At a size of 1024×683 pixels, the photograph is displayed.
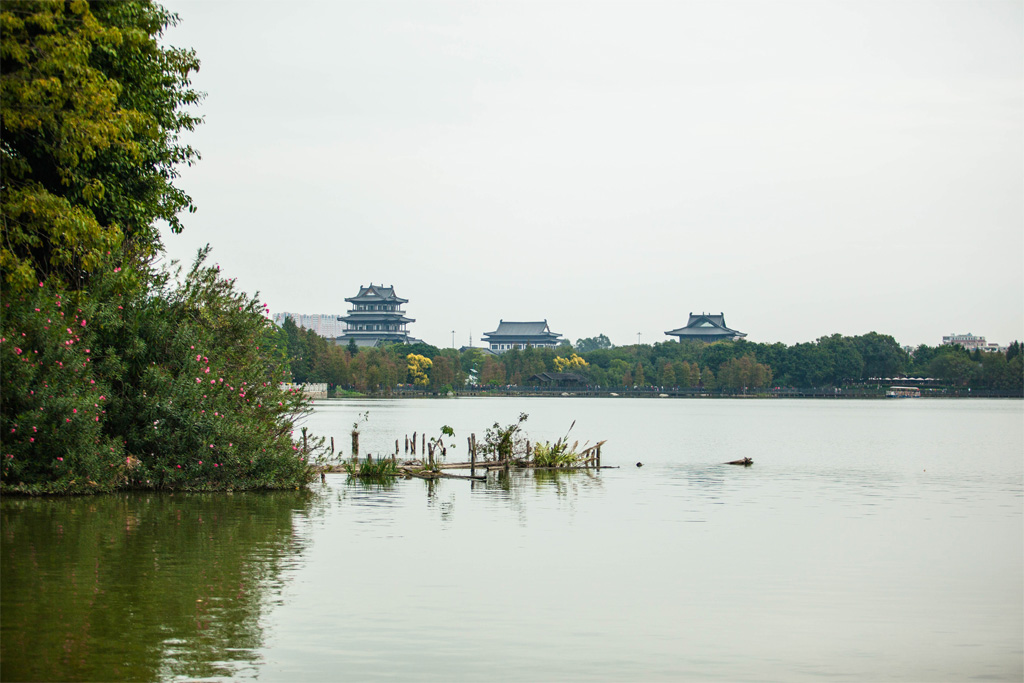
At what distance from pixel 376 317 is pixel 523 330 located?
117 ft

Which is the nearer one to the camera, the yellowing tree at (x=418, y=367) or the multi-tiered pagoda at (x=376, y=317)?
the yellowing tree at (x=418, y=367)

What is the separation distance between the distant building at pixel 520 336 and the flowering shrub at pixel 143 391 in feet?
507

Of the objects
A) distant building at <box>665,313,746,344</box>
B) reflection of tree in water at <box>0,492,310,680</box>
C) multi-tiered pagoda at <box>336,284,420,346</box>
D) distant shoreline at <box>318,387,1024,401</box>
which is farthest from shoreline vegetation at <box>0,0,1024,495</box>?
distant building at <box>665,313,746,344</box>

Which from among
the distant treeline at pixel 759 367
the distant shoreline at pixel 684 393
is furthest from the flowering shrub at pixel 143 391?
the distant shoreline at pixel 684 393

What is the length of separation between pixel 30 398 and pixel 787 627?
42.4 feet

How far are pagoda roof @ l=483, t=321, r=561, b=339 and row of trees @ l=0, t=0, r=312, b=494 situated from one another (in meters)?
154

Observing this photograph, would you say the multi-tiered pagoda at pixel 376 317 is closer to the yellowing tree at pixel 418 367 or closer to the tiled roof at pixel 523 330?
the yellowing tree at pixel 418 367

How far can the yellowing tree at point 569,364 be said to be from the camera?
140 m

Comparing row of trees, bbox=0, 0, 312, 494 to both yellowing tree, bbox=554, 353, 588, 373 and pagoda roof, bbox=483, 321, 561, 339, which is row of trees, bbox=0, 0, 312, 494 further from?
pagoda roof, bbox=483, 321, 561, 339

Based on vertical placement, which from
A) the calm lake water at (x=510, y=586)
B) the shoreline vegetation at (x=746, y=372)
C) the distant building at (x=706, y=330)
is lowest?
the calm lake water at (x=510, y=586)

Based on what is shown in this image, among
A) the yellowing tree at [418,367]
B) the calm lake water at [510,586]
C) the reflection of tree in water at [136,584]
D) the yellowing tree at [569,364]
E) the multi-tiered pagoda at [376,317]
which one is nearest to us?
the reflection of tree in water at [136,584]

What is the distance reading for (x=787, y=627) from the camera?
10.8 m

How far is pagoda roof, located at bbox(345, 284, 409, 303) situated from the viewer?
488 feet

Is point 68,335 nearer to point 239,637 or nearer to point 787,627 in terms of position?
point 239,637
